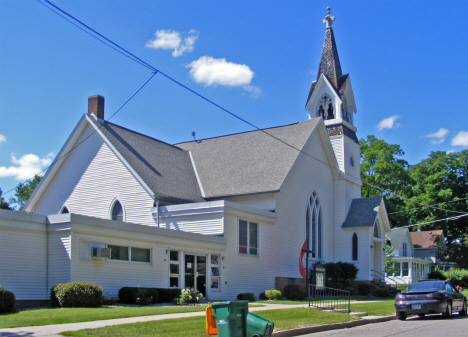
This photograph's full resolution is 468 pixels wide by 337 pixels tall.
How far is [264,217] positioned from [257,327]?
60.2ft

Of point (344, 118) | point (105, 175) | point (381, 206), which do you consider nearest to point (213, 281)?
point (105, 175)

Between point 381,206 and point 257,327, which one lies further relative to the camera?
point 381,206

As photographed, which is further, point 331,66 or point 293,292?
point 331,66

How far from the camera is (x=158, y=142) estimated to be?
35344 millimetres

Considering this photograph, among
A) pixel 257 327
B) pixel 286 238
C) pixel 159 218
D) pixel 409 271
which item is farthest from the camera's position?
pixel 409 271

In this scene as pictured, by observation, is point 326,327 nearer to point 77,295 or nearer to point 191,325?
point 191,325

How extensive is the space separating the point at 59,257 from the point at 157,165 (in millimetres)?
11884

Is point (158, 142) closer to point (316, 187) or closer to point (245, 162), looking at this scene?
point (245, 162)

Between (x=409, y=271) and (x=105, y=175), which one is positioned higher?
(x=105, y=175)

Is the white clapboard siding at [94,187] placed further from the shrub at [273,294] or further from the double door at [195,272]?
the shrub at [273,294]

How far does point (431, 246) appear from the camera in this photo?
66.9 m

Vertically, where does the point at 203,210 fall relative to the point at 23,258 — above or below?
above

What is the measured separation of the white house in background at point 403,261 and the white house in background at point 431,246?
537 centimetres

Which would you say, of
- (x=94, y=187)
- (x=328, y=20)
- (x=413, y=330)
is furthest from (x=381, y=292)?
(x=328, y=20)
